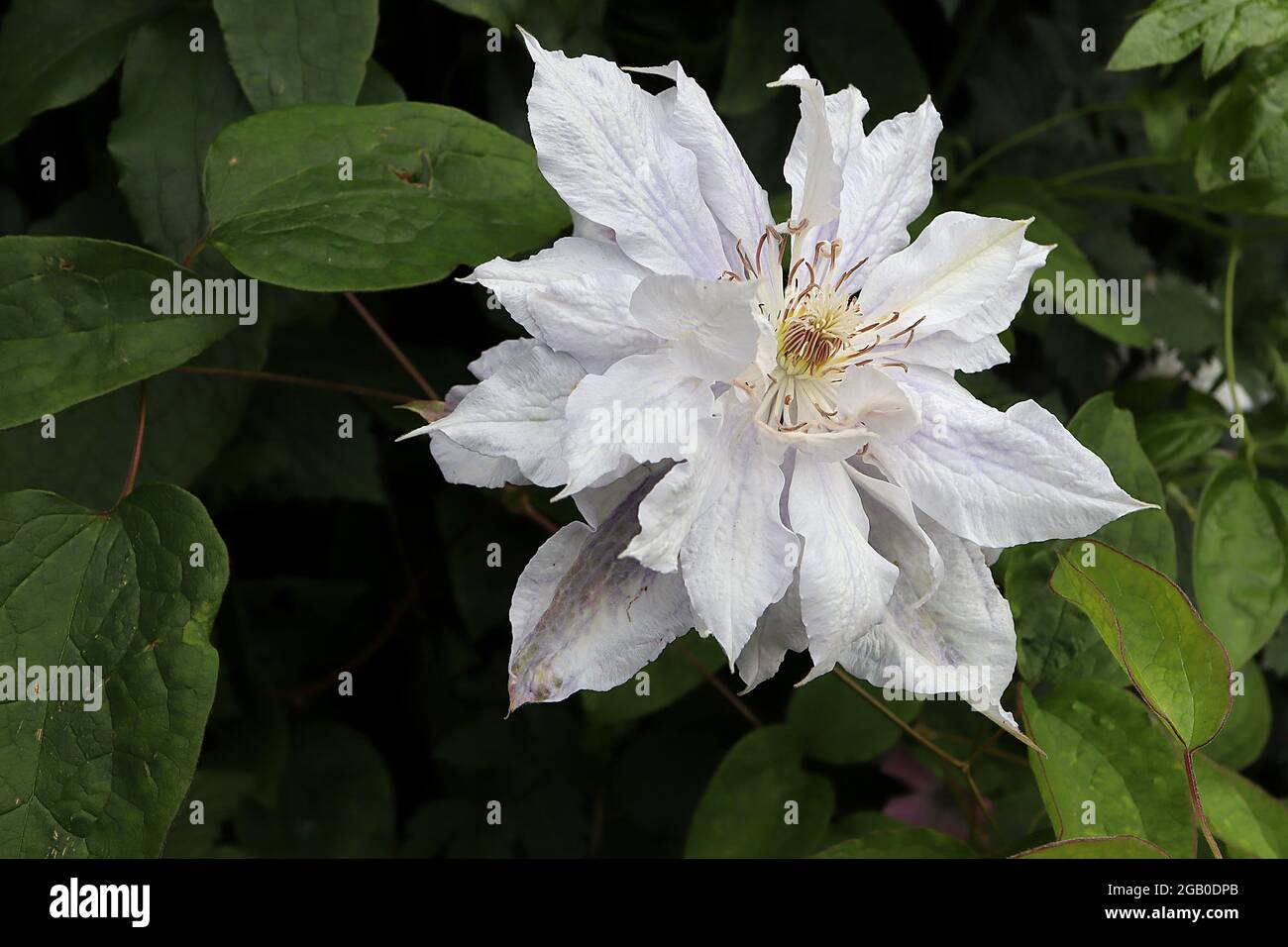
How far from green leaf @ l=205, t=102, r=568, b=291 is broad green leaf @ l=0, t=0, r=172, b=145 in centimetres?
19

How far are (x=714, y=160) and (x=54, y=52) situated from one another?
62 cm

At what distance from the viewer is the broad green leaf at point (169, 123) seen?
972 mm

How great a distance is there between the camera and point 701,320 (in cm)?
71

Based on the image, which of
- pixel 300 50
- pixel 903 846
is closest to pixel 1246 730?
pixel 903 846

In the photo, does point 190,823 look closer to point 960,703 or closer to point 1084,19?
point 960,703

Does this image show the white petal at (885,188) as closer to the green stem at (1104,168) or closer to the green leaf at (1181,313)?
the green stem at (1104,168)

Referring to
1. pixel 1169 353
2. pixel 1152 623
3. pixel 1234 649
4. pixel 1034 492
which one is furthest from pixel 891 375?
pixel 1169 353

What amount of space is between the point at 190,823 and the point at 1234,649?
42.4 inches

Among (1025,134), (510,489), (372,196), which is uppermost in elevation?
(1025,134)

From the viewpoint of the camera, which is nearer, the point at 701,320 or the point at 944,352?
the point at 701,320

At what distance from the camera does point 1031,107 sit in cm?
146

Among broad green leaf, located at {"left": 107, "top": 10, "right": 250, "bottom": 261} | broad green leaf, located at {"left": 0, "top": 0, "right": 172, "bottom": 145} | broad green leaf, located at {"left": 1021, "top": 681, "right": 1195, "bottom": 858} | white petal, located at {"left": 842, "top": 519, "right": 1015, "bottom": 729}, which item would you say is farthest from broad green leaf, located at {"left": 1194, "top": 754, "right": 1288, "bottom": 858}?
broad green leaf, located at {"left": 0, "top": 0, "right": 172, "bottom": 145}

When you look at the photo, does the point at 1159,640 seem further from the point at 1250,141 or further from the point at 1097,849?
the point at 1250,141

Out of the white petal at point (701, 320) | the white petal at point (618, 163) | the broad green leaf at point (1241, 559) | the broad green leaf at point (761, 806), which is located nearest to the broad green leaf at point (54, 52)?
the white petal at point (618, 163)
